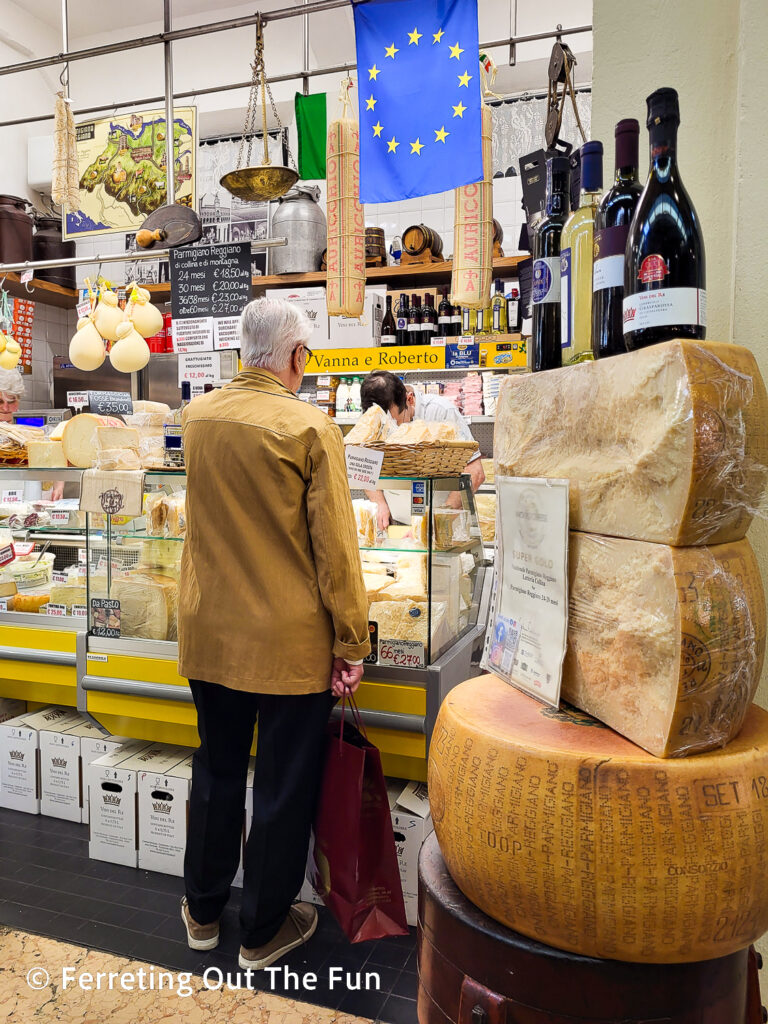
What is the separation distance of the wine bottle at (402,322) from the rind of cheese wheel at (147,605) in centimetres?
342

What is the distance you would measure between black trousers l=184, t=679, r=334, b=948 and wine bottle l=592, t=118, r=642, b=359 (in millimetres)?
1448

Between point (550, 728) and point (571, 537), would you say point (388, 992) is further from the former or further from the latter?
point (571, 537)

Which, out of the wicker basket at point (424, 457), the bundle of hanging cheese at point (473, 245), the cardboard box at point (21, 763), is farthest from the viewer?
the cardboard box at point (21, 763)

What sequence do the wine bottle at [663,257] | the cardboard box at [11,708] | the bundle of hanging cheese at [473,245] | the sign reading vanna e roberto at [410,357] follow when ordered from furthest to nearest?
the sign reading vanna e roberto at [410,357] → the cardboard box at [11,708] → the bundle of hanging cheese at [473,245] → the wine bottle at [663,257]

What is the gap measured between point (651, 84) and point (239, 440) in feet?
4.21

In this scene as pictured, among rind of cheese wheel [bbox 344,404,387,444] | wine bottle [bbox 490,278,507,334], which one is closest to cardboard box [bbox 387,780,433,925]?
rind of cheese wheel [bbox 344,404,387,444]

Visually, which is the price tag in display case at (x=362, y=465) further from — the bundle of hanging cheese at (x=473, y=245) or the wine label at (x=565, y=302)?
the wine label at (x=565, y=302)

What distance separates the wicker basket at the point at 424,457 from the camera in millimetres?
2310

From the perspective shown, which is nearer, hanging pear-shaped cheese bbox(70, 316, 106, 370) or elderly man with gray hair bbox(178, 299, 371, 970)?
elderly man with gray hair bbox(178, 299, 371, 970)

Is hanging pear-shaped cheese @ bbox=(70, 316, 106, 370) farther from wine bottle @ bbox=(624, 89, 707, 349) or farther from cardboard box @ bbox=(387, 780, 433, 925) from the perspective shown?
wine bottle @ bbox=(624, 89, 707, 349)

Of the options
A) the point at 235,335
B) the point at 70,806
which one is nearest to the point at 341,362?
the point at 235,335

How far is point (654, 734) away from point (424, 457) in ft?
4.85

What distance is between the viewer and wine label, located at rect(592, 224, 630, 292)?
1.07 m

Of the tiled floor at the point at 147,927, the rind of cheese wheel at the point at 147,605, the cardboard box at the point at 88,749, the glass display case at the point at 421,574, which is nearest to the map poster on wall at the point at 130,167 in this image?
the rind of cheese wheel at the point at 147,605
